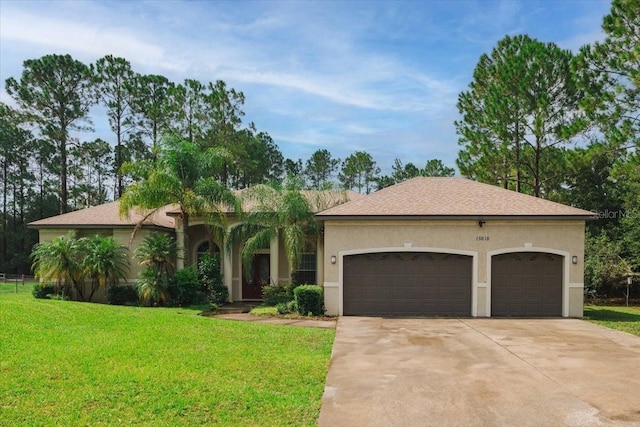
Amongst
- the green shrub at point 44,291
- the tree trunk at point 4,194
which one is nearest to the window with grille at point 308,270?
the green shrub at point 44,291

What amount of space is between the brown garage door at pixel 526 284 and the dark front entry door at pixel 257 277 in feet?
29.3

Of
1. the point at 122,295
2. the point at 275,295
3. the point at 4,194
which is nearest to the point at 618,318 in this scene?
the point at 275,295

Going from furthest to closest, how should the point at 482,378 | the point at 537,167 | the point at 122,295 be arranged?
the point at 537,167
the point at 122,295
the point at 482,378

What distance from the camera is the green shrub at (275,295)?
16.0 m

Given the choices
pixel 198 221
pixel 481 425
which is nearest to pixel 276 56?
pixel 198 221

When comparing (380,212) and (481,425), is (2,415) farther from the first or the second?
(380,212)

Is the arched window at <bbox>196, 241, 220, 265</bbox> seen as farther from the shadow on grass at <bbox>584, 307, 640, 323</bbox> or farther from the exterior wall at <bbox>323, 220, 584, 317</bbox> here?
the shadow on grass at <bbox>584, 307, 640, 323</bbox>

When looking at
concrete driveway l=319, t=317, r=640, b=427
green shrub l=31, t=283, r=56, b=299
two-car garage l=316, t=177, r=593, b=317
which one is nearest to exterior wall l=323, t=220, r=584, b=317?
two-car garage l=316, t=177, r=593, b=317

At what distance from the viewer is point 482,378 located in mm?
7250

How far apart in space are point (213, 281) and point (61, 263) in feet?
17.8

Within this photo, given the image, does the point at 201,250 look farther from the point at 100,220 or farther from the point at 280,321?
the point at 280,321

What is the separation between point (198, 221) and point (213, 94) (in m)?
16.5

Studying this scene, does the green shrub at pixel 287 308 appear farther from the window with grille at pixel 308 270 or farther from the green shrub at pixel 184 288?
the green shrub at pixel 184 288

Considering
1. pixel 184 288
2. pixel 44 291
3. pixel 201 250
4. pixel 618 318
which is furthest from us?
pixel 201 250
